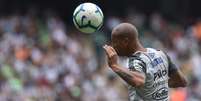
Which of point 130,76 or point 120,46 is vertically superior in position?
point 120,46

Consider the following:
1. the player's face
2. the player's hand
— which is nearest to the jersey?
the player's face

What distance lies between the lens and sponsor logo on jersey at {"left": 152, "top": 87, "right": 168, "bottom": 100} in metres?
10.1

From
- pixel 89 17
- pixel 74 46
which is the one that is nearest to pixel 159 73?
pixel 89 17

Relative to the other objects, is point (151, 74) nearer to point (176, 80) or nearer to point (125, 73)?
point (125, 73)

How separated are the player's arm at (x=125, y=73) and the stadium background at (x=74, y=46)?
8548mm

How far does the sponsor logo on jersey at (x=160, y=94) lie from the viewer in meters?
10.1

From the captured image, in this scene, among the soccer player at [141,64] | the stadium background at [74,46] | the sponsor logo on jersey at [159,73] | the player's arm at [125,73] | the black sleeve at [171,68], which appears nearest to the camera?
the player's arm at [125,73]

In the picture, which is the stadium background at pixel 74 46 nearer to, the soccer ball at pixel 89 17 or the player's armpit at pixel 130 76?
the soccer ball at pixel 89 17

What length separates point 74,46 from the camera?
69.8 feet

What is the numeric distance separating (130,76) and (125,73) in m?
0.06

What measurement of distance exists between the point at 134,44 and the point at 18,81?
30.5 feet

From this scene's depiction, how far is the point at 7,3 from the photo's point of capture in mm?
23938

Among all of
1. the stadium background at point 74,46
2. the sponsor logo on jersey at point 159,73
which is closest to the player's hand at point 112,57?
the sponsor logo on jersey at point 159,73

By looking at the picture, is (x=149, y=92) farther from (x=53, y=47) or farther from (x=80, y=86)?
(x=53, y=47)
